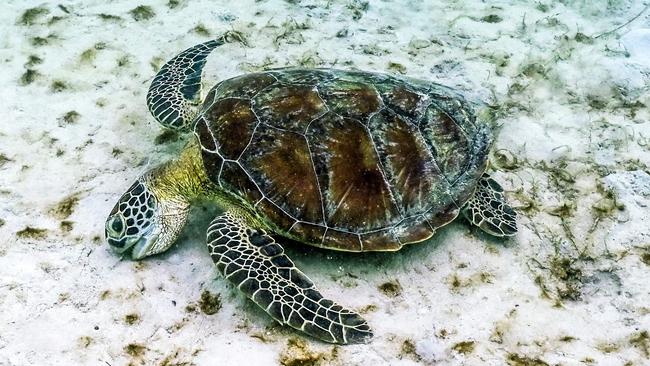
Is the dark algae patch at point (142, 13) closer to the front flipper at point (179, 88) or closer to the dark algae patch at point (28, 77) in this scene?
the front flipper at point (179, 88)

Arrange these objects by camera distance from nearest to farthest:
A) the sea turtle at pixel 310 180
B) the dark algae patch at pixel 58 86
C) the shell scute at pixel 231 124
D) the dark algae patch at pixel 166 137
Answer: the sea turtle at pixel 310 180 → the shell scute at pixel 231 124 → the dark algae patch at pixel 166 137 → the dark algae patch at pixel 58 86

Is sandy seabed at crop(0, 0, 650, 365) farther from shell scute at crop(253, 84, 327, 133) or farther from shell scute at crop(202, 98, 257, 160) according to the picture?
shell scute at crop(253, 84, 327, 133)

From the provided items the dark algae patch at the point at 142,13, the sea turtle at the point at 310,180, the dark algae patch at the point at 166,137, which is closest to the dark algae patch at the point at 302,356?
the sea turtle at the point at 310,180

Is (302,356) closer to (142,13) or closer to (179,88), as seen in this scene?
(179,88)

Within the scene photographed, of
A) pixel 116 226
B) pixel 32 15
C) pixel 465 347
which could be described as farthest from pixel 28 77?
pixel 465 347

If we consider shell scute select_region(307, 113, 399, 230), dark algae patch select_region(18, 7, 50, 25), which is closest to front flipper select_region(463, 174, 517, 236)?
shell scute select_region(307, 113, 399, 230)

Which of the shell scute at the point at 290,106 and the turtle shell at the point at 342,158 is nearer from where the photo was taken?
the turtle shell at the point at 342,158

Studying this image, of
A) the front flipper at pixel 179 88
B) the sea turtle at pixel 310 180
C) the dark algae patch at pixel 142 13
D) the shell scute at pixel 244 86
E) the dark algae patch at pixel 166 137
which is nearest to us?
the sea turtle at pixel 310 180
